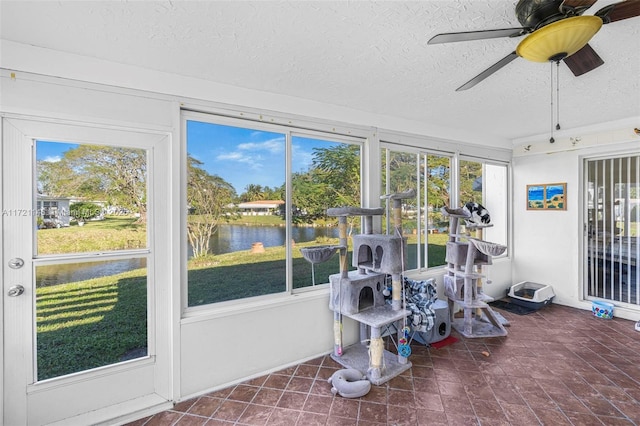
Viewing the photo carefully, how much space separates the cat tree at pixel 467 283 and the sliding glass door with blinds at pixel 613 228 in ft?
5.23

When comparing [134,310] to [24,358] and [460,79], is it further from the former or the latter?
[460,79]

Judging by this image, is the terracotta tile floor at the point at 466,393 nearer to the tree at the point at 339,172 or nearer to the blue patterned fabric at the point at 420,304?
the blue patterned fabric at the point at 420,304

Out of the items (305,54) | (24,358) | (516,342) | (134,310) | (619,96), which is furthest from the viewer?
(516,342)

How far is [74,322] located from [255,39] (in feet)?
6.96

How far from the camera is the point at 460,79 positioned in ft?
7.34

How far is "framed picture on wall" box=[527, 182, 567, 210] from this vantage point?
12.7 feet

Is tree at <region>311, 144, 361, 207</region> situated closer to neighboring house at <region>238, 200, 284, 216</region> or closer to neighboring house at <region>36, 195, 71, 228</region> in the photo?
neighboring house at <region>238, 200, 284, 216</region>

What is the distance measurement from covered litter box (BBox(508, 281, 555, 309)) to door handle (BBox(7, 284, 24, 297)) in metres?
4.97

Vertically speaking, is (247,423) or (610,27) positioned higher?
(610,27)

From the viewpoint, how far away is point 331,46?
176cm

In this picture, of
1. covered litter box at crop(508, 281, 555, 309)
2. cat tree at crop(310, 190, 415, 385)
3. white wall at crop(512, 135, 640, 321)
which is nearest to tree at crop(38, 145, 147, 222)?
cat tree at crop(310, 190, 415, 385)

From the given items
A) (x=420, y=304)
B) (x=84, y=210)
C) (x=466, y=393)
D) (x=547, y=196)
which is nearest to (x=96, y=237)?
(x=84, y=210)

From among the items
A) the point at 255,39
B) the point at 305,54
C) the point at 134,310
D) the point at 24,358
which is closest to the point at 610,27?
the point at 305,54

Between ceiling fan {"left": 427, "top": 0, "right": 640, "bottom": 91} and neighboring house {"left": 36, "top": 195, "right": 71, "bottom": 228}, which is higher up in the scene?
ceiling fan {"left": 427, "top": 0, "right": 640, "bottom": 91}
